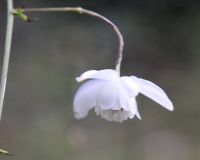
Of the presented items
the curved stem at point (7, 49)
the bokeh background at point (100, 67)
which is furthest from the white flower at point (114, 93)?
the bokeh background at point (100, 67)

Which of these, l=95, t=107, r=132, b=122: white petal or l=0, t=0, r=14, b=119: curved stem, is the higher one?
l=0, t=0, r=14, b=119: curved stem

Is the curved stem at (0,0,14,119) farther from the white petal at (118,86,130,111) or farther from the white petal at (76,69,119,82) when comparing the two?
the white petal at (118,86,130,111)

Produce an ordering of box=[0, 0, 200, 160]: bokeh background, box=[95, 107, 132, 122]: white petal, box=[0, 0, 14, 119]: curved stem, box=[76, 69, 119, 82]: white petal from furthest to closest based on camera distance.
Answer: box=[0, 0, 200, 160]: bokeh background, box=[95, 107, 132, 122]: white petal, box=[76, 69, 119, 82]: white petal, box=[0, 0, 14, 119]: curved stem

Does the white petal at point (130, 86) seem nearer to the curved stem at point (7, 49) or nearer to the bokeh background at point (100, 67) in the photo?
the curved stem at point (7, 49)

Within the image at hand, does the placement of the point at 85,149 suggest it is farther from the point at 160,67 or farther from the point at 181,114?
the point at 160,67

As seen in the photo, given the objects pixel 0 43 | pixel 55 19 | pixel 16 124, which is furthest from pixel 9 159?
pixel 55 19

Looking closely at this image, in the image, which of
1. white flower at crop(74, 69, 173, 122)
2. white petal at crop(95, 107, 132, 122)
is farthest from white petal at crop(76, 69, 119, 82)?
white petal at crop(95, 107, 132, 122)
